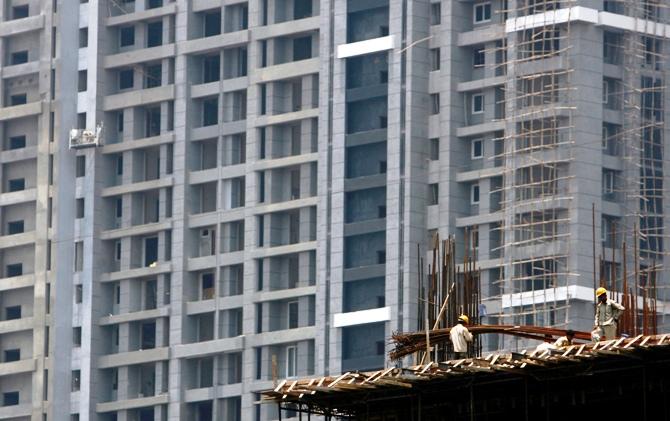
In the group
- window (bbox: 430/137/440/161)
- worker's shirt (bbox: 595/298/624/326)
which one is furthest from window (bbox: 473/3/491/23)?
worker's shirt (bbox: 595/298/624/326)

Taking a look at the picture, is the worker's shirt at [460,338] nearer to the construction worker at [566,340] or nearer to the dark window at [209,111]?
→ the construction worker at [566,340]

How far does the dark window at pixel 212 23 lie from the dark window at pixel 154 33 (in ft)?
10.6

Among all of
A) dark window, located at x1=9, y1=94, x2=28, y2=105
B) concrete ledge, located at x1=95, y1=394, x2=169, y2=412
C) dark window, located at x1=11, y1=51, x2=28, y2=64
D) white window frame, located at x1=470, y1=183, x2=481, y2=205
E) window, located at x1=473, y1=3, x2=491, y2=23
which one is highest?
dark window, located at x1=11, y1=51, x2=28, y2=64

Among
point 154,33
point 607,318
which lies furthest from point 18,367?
point 607,318

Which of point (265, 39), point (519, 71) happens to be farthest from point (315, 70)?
point (519, 71)

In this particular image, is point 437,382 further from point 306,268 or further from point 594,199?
point 306,268

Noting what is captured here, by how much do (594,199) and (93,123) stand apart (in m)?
35.8

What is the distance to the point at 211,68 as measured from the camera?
172250mm

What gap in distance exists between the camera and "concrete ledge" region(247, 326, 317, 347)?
162m

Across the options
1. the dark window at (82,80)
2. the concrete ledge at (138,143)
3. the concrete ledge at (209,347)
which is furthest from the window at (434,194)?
the dark window at (82,80)

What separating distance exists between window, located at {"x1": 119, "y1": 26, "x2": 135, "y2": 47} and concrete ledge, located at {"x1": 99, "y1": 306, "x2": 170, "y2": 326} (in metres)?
16.6

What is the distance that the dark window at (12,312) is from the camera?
179 m

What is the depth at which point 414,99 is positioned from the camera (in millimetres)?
159125

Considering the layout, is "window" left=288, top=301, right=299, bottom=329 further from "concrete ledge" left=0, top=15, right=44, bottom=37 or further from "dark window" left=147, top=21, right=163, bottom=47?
"concrete ledge" left=0, top=15, right=44, bottom=37
